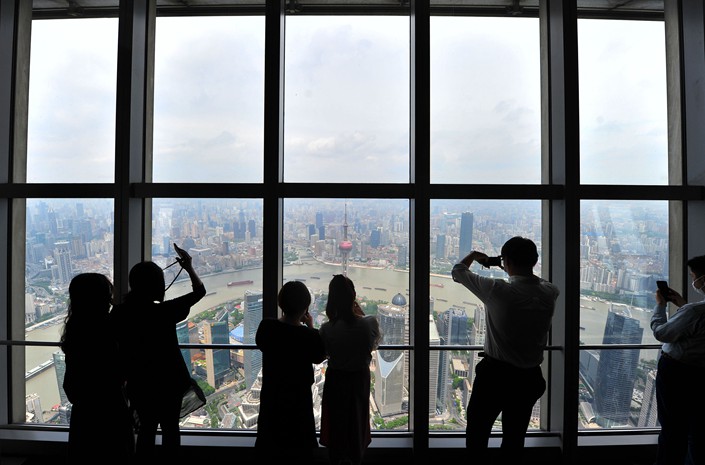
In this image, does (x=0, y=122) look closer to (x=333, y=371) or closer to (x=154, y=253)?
(x=154, y=253)

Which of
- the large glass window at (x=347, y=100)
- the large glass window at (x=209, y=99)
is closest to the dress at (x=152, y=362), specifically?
the large glass window at (x=209, y=99)

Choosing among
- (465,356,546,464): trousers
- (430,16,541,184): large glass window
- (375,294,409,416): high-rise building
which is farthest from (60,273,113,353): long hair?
(430,16,541,184): large glass window

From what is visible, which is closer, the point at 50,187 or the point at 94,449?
the point at 94,449

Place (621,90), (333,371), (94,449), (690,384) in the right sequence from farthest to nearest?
1. (621,90)
2. (690,384)
3. (333,371)
4. (94,449)

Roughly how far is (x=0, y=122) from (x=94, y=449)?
2.80 metres

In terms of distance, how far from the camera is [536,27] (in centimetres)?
297

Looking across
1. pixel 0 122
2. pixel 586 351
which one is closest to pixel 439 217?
pixel 586 351

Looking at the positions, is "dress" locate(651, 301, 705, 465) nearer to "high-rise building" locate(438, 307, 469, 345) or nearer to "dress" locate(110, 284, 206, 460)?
"high-rise building" locate(438, 307, 469, 345)

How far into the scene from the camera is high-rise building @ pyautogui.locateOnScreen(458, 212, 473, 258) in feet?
9.33

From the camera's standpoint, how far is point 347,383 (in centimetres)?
194

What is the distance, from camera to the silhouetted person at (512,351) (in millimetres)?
1920

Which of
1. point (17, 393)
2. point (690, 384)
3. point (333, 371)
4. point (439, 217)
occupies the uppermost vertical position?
point (439, 217)

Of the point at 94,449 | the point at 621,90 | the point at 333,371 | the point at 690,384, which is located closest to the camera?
the point at 94,449

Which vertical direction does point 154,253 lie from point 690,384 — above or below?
above
